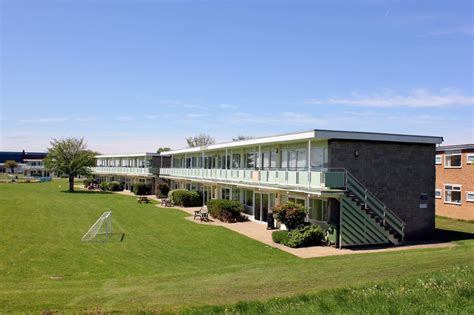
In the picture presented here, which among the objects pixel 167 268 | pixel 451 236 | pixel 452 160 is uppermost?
pixel 452 160

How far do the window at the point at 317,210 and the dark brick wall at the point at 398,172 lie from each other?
263cm

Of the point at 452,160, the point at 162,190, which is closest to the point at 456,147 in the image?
the point at 452,160

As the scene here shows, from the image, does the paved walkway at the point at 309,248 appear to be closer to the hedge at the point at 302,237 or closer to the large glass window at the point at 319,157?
the hedge at the point at 302,237

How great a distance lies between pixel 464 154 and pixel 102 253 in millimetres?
28515

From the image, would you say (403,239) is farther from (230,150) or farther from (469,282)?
(230,150)

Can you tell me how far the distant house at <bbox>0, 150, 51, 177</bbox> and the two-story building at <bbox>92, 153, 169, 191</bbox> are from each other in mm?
29481

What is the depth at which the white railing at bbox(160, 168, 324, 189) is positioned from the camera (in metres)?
23.1

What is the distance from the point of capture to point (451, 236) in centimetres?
2583

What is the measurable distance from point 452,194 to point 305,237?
19.9 metres

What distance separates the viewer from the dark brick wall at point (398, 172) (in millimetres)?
23719

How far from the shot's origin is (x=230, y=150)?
129 ft

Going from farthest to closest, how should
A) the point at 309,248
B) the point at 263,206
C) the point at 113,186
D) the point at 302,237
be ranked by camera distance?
the point at 113,186 → the point at 263,206 → the point at 302,237 → the point at 309,248

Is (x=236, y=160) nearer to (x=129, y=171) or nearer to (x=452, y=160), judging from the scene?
(x=452, y=160)

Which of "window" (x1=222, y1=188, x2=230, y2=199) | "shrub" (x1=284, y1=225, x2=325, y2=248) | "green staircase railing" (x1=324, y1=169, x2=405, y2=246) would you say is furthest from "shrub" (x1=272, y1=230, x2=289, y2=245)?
"window" (x1=222, y1=188, x2=230, y2=199)
